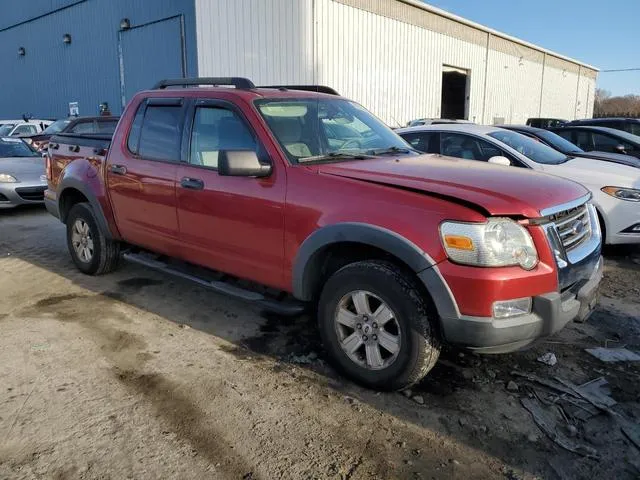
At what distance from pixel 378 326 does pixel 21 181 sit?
8.38 meters

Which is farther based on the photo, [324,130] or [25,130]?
[25,130]

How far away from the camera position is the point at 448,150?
7.30 metres

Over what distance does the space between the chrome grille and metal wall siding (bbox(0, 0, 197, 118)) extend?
14272mm

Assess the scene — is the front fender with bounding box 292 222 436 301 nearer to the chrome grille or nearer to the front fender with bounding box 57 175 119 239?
the chrome grille

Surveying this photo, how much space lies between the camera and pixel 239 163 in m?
3.48

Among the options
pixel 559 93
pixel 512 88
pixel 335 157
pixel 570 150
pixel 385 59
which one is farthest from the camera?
pixel 559 93

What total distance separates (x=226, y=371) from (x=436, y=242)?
1.71 m

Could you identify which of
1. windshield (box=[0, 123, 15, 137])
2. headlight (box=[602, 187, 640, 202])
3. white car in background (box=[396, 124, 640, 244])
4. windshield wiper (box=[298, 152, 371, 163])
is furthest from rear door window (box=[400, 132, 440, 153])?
windshield (box=[0, 123, 15, 137])

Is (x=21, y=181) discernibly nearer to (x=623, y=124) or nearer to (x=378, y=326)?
(x=378, y=326)

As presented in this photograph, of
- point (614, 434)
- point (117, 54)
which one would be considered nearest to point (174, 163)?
point (614, 434)

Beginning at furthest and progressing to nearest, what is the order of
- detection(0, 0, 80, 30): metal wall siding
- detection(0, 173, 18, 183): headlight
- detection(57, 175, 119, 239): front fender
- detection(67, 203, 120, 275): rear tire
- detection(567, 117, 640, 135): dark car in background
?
detection(0, 0, 80, 30): metal wall siding
detection(567, 117, 640, 135): dark car in background
detection(0, 173, 18, 183): headlight
detection(67, 203, 120, 275): rear tire
detection(57, 175, 119, 239): front fender

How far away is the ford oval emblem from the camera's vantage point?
334 centimetres

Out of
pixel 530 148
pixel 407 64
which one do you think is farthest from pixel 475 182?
pixel 407 64

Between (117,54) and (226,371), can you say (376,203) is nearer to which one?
(226,371)
